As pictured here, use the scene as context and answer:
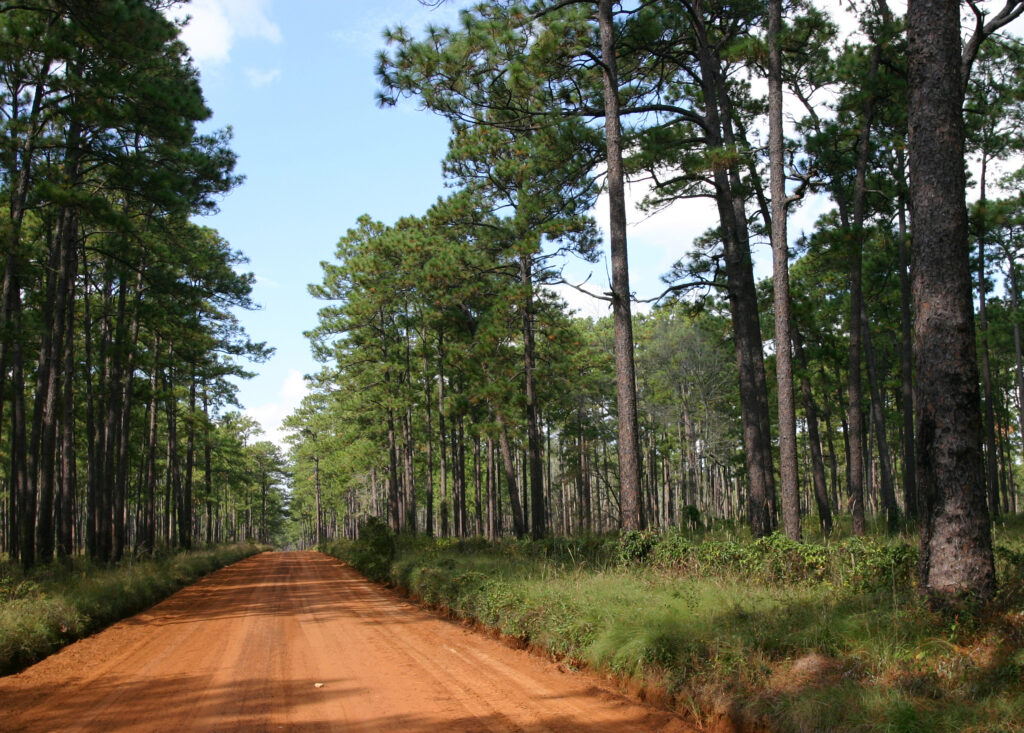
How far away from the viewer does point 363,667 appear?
293 inches

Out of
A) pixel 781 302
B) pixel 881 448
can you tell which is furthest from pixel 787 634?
pixel 881 448

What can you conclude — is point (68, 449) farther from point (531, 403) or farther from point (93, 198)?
point (531, 403)

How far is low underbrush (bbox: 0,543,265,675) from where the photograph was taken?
8.43 m

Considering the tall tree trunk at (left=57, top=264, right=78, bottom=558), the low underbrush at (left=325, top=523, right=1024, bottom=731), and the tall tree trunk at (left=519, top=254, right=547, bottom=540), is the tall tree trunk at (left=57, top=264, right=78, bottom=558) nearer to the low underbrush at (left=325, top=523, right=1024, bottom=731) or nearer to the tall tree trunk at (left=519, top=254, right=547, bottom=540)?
the tall tree trunk at (left=519, top=254, right=547, bottom=540)

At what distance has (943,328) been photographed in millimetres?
6273

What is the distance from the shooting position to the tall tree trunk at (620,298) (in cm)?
1226

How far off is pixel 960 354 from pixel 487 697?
206 inches

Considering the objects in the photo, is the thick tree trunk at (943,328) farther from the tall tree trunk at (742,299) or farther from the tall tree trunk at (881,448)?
the tall tree trunk at (881,448)

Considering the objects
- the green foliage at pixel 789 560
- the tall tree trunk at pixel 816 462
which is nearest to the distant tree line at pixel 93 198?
the green foliage at pixel 789 560

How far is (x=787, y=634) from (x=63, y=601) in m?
10.5

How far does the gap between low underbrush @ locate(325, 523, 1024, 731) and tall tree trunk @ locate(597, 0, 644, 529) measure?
1.85 m

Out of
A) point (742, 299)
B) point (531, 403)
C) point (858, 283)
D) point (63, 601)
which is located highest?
point (858, 283)

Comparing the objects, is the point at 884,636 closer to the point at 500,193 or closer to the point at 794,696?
the point at 794,696

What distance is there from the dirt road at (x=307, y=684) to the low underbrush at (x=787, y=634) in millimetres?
426
